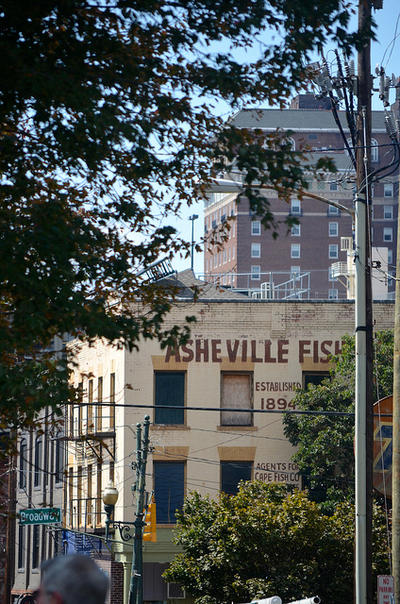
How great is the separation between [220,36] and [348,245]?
51848mm

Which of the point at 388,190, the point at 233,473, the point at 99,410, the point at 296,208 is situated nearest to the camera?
the point at 233,473

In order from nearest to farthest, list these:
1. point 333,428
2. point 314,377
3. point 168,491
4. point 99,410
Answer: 1. point 333,428
2. point 168,491
3. point 314,377
4. point 99,410

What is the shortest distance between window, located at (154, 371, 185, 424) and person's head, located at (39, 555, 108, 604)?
38.3 m

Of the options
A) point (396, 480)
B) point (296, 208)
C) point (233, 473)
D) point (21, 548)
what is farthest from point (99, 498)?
point (296, 208)

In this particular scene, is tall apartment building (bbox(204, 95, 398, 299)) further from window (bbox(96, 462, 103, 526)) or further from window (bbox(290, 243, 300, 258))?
window (bbox(96, 462, 103, 526))

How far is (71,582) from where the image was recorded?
4000 mm

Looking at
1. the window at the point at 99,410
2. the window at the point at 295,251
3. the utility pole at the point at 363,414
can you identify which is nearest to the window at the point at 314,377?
the window at the point at 99,410

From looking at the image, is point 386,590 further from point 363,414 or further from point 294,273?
point 294,273

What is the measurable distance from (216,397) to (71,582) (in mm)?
38665

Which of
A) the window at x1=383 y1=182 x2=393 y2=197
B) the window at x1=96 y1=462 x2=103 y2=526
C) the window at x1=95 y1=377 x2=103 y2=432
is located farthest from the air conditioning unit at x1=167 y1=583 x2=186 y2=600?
the window at x1=383 y1=182 x2=393 y2=197

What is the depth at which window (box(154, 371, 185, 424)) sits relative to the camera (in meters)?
42.5

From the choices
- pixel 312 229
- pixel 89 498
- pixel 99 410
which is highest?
pixel 312 229

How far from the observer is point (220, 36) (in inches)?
435

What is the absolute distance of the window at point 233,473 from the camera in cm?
4169
